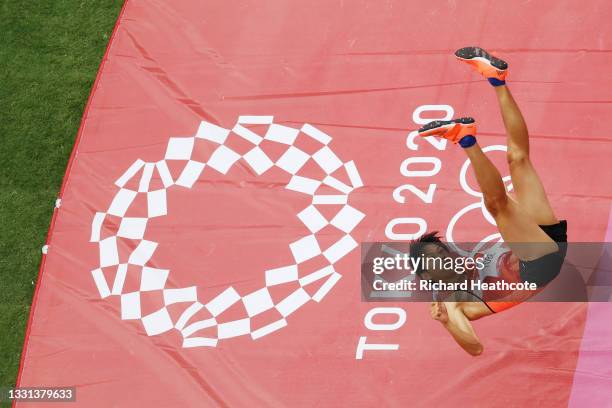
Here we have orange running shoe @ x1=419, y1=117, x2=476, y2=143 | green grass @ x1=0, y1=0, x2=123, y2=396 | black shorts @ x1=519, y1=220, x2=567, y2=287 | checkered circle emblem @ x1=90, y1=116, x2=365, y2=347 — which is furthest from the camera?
green grass @ x1=0, y1=0, x2=123, y2=396

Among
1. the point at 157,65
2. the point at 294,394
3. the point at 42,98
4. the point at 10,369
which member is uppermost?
the point at 157,65

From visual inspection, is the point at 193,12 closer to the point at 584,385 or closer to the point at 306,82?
the point at 306,82

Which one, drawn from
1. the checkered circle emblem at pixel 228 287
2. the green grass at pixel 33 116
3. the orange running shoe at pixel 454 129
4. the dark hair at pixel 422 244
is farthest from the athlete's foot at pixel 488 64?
the green grass at pixel 33 116

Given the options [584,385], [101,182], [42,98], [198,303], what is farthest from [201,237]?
[584,385]

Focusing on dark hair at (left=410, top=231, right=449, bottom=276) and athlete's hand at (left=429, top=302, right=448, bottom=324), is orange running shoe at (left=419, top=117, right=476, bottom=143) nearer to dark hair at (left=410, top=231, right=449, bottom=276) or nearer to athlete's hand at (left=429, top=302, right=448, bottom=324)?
dark hair at (left=410, top=231, right=449, bottom=276)

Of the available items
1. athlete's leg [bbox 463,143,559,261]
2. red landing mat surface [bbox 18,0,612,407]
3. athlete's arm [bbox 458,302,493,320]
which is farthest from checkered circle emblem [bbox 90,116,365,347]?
athlete's leg [bbox 463,143,559,261]

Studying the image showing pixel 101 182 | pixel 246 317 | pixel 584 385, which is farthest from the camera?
pixel 101 182

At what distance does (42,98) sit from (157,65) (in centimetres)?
107

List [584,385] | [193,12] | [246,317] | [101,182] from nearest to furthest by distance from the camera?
[584,385] → [246,317] → [101,182] → [193,12]

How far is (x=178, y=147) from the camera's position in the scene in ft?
15.8

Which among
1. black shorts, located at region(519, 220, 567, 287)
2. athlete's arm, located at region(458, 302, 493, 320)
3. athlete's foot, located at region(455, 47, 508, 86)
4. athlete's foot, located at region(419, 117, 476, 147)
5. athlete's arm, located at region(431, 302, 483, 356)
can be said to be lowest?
athlete's arm, located at region(431, 302, 483, 356)

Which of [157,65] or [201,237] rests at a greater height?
[157,65]

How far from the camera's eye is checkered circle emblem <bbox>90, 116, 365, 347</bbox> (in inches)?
171

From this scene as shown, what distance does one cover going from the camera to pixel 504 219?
371cm
